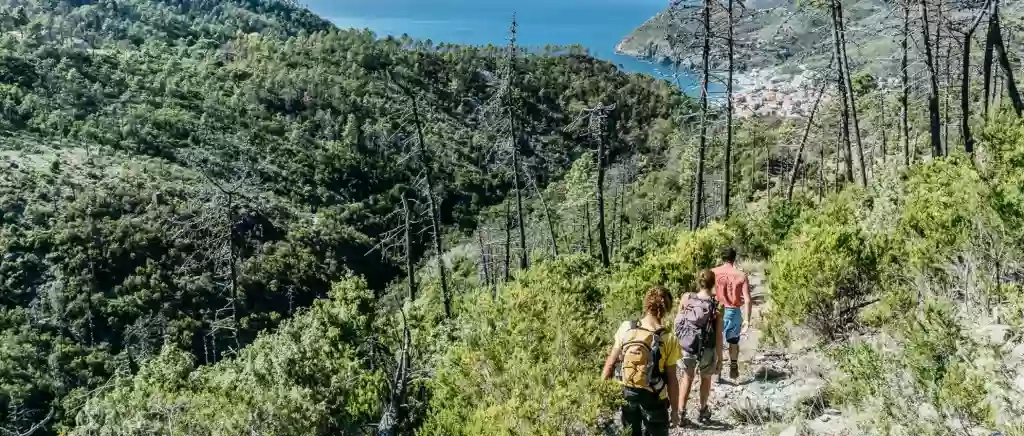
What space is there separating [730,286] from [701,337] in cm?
111

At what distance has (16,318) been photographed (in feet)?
189

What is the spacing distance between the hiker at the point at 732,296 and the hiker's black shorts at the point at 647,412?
2040 millimetres

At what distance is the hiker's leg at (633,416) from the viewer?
5.46 m

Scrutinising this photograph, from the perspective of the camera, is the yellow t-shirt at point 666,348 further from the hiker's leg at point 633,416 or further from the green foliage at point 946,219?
the green foliage at point 946,219

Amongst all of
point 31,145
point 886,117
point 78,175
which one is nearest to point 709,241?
point 886,117

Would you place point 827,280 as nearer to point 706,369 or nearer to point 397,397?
point 706,369

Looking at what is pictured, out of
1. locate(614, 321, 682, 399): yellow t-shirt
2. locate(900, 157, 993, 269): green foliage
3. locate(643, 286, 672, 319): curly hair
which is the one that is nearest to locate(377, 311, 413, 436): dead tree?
locate(614, 321, 682, 399): yellow t-shirt

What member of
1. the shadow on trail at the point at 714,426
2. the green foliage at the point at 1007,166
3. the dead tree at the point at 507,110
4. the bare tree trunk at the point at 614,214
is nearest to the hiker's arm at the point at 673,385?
the shadow on trail at the point at 714,426

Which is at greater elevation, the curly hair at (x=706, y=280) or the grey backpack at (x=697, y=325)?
the curly hair at (x=706, y=280)

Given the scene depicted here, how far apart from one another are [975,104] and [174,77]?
121 metres

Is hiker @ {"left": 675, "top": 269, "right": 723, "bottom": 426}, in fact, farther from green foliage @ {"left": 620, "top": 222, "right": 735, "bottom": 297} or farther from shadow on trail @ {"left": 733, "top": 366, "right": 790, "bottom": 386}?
green foliage @ {"left": 620, "top": 222, "right": 735, "bottom": 297}

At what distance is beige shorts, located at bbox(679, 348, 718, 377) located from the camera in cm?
636

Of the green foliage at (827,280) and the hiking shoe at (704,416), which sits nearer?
the hiking shoe at (704,416)

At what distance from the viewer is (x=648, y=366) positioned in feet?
17.6
